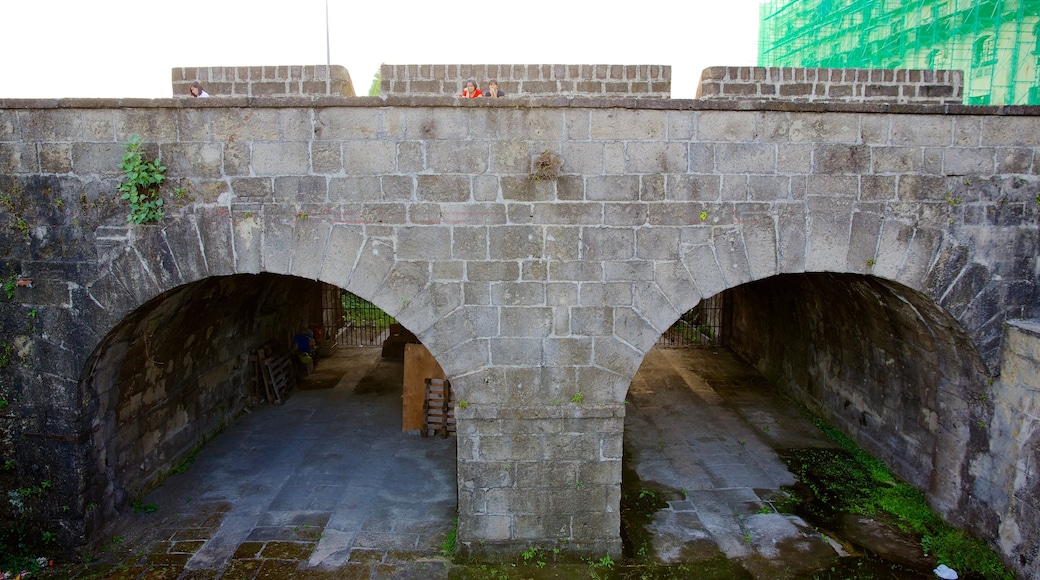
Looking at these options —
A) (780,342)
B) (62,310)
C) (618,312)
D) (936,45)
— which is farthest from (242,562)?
(936,45)

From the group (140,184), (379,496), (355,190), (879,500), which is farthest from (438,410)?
(879,500)

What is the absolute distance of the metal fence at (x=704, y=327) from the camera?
14.1 meters

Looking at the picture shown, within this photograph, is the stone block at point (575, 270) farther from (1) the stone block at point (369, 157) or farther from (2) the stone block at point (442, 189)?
(1) the stone block at point (369, 157)

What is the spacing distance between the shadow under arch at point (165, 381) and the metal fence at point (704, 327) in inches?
322

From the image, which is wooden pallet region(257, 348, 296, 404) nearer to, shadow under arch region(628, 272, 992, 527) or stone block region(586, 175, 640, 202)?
stone block region(586, 175, 640, 202)

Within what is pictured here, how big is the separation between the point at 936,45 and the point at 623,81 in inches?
433

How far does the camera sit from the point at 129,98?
506cm

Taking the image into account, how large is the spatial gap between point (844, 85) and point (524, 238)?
5.18 metres

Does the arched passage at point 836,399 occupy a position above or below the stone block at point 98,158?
below

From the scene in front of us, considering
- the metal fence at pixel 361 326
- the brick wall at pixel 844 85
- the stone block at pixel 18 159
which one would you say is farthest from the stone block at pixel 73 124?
the metal fence at pixel 361 326

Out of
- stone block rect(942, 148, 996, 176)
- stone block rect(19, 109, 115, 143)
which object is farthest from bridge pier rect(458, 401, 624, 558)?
stone block rect(19, 109, 115, 143)

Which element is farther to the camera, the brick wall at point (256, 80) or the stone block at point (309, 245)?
the brick wall at point (256, 80)

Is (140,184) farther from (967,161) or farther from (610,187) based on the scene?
(967,161)

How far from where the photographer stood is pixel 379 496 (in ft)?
22.6
